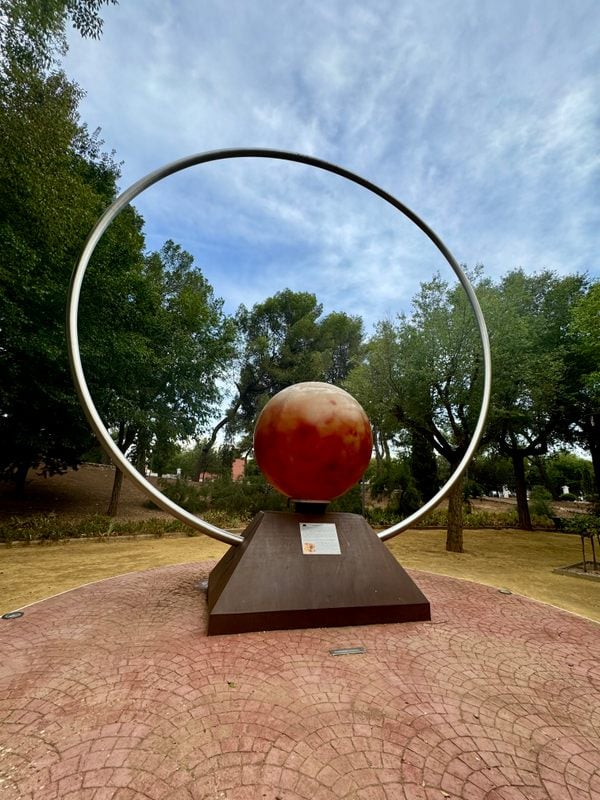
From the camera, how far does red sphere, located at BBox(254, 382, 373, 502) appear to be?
6629mm

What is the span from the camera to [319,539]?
6574 millimetres

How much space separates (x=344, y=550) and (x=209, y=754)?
373 cm

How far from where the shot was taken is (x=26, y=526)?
15102 millimetres

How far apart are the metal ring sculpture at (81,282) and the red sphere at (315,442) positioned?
1.35 metres

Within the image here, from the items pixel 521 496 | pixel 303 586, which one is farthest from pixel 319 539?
pixel 521 496

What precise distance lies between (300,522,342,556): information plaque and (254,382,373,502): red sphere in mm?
499

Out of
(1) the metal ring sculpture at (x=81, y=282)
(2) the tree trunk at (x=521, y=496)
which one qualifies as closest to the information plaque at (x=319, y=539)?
(1) the metal ring sculpture at (x=81, y=282)

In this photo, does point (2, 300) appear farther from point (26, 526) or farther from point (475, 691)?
point (475, 691)

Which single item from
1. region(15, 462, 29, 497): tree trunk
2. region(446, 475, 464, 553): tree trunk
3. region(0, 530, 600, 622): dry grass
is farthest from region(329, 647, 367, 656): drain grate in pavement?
region(15, 462, 29, 497): tree trunk

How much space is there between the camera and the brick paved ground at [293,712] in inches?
113

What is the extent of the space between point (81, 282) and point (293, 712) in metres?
7.51

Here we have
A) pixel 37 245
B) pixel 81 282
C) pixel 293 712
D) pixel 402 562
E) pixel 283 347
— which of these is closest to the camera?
pixel 293 712

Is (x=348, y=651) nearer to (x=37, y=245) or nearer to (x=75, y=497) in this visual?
(x=37, y=245)

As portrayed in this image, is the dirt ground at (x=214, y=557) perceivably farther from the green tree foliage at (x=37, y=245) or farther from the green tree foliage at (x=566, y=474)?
the green tree foliage at (x=566, y=474)
